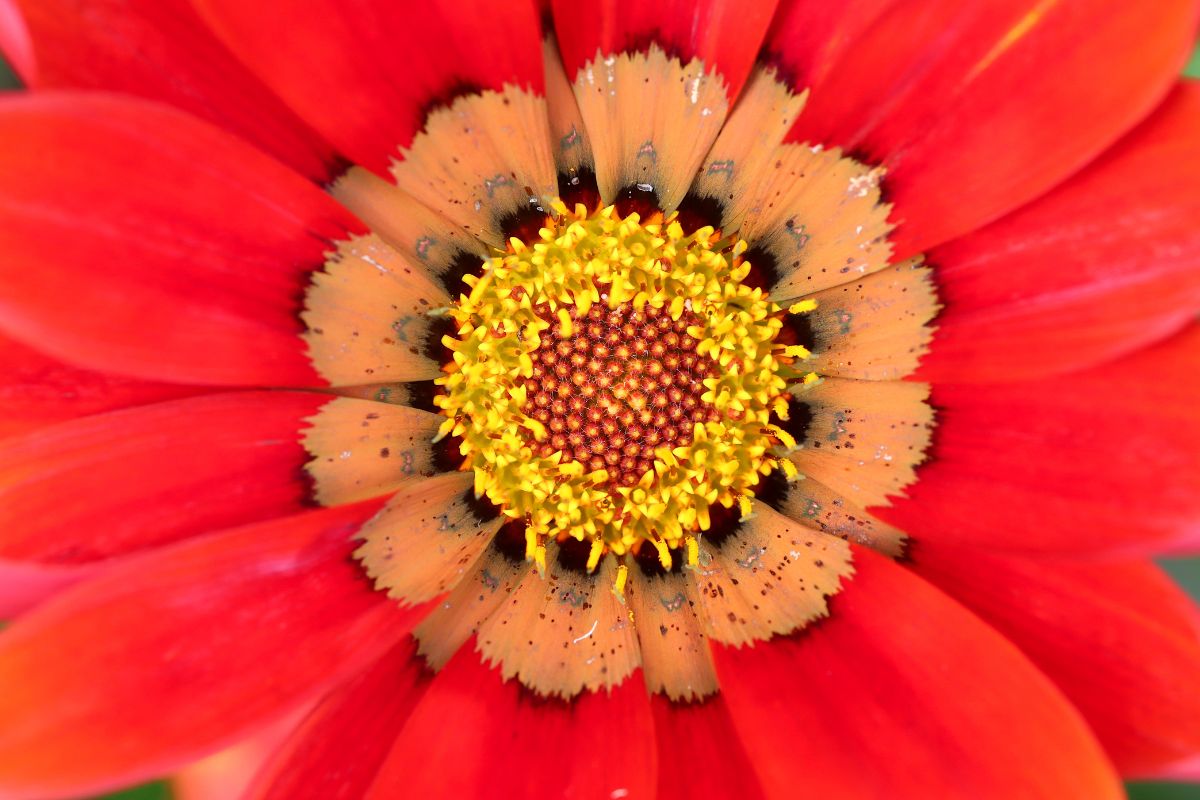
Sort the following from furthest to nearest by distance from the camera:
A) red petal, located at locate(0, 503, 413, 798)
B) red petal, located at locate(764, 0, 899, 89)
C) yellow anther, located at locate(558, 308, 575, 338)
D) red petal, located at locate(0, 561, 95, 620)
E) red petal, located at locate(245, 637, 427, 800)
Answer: yellow anther, located at locate(558, 308, 575, 338)
red petal, located at locate(764, 0, 899, 89)
red petal, located at locate(245, 637, 427, 800)
red petal, located at locate(0, 561, 95, 620)
red petal, located at locate(0, 503, 413, 798)

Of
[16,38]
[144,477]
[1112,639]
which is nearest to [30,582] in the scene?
[144,477]

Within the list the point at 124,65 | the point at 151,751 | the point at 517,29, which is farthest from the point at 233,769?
the point at 517,29

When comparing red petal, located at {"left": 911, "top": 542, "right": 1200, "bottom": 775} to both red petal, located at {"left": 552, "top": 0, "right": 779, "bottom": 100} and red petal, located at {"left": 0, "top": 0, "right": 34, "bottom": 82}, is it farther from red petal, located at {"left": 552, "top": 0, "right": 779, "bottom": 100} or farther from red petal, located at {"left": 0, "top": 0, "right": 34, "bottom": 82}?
red petal, located at {"left": 0, "top": 0, "right": 34, "bottom": 82}

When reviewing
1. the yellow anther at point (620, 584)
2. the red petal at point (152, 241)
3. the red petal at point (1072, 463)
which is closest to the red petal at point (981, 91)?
the red petal at point (1072, 463)

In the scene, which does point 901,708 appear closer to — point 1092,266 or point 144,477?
point 1092,266

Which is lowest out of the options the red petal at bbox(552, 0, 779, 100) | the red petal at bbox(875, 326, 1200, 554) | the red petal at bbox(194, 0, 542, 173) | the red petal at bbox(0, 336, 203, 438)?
the red petal at bbox(0, 336, 203, 438)

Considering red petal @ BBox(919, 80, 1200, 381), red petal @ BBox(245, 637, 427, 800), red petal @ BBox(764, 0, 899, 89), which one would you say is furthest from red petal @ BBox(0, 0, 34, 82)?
red petal @ BBox(919, 80, 1200, 381)

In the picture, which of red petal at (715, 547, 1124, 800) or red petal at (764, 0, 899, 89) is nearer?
red petal at (715, 547, 1124, 800)
